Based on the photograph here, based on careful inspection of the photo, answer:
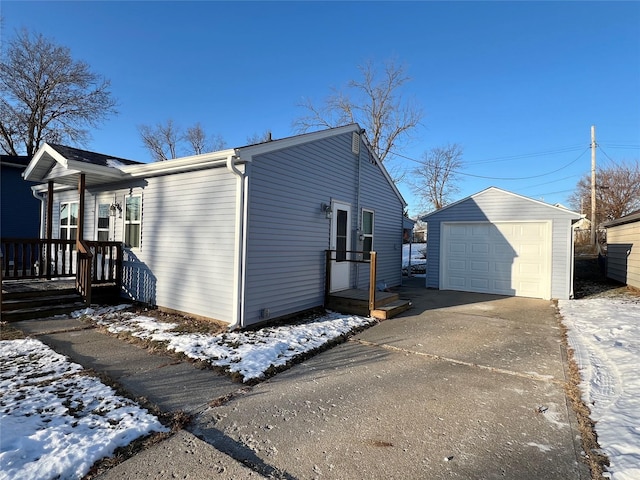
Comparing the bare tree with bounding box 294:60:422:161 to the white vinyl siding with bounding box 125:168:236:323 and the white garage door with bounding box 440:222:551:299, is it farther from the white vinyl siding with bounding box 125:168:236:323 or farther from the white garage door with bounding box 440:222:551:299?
the white vinyl siding with bounding box 125:168:236:323

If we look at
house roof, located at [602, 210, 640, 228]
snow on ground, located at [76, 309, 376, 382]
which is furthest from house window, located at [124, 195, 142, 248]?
house roof, located at [602, 210, 640, 228]

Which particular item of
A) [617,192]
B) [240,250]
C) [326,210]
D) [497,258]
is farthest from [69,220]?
[617,192]

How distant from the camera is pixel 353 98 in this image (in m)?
21.6

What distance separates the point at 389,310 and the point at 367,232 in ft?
9.40

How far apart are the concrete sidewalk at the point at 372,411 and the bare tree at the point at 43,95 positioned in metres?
19.2

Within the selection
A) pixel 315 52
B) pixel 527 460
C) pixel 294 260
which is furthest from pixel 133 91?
pixel 527 460

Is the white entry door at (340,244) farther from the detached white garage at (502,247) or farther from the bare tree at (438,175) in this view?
the bare tree at (438,175)

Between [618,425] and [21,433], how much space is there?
15.9ft

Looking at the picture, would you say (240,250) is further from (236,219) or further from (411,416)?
(411,416)

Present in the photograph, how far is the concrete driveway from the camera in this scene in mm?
2367

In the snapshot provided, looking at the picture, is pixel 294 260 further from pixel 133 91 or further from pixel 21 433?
pixel 133 91

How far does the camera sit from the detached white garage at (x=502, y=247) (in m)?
9.31

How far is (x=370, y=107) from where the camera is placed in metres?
21.8

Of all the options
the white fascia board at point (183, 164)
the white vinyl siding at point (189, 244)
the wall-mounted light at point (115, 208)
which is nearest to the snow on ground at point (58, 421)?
the white vinyl siding at point (189, 244)
